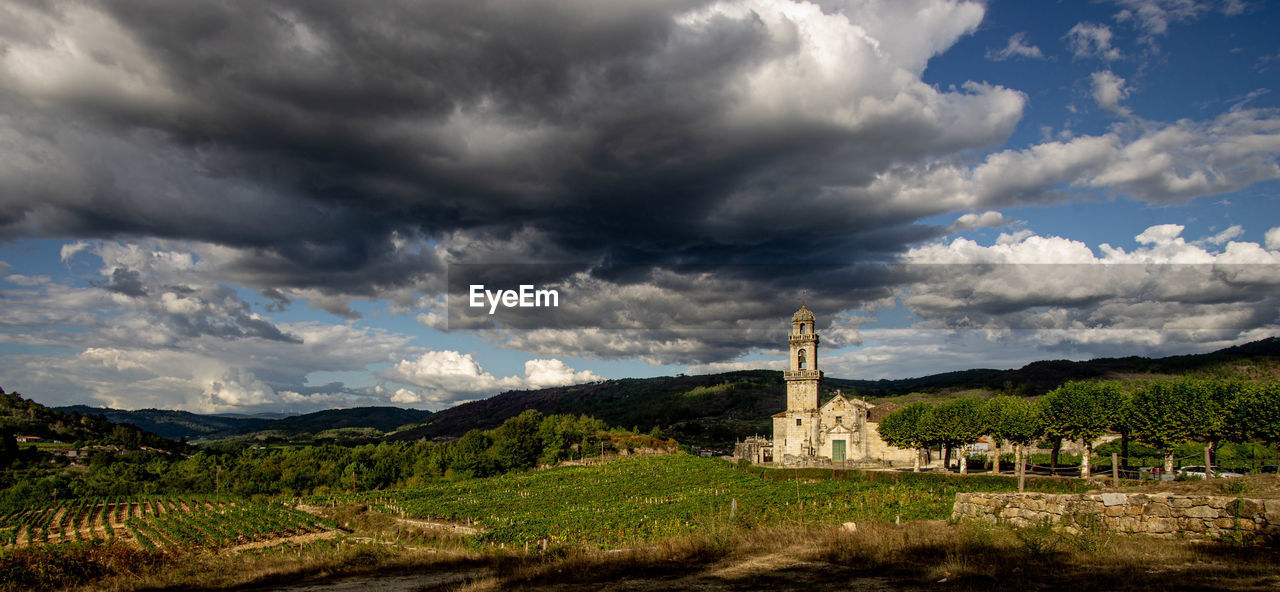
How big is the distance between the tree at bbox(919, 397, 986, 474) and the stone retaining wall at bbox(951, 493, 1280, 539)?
42327mm

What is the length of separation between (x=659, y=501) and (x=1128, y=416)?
1331 inches

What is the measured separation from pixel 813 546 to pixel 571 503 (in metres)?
44.4

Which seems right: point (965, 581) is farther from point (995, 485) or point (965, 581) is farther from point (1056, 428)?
point (1056, 428)

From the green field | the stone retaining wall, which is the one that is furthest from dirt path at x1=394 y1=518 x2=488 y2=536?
the stone retaining wall

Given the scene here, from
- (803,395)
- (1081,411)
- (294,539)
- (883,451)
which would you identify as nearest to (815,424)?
(803,395)

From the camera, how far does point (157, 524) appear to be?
61.3 metres

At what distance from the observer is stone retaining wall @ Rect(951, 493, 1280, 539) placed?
12578mm

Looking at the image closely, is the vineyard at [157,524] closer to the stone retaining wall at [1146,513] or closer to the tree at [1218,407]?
the stone retaining wall at [1146,513]

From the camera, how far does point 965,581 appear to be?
1066 centimetres

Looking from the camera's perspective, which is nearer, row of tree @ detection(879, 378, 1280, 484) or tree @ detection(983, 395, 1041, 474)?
row of tree @ detection(879, 378, 1280, 484)

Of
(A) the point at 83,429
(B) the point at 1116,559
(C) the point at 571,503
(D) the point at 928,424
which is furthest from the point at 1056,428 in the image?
(A) the point at 83,429

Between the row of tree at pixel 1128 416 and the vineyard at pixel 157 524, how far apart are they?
54.2 meters

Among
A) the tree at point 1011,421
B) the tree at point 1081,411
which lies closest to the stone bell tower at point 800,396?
the tree at point 1011,421

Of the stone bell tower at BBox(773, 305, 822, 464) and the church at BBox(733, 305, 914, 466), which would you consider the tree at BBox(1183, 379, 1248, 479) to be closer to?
the church at BBox(733, 305, 914, 466)
